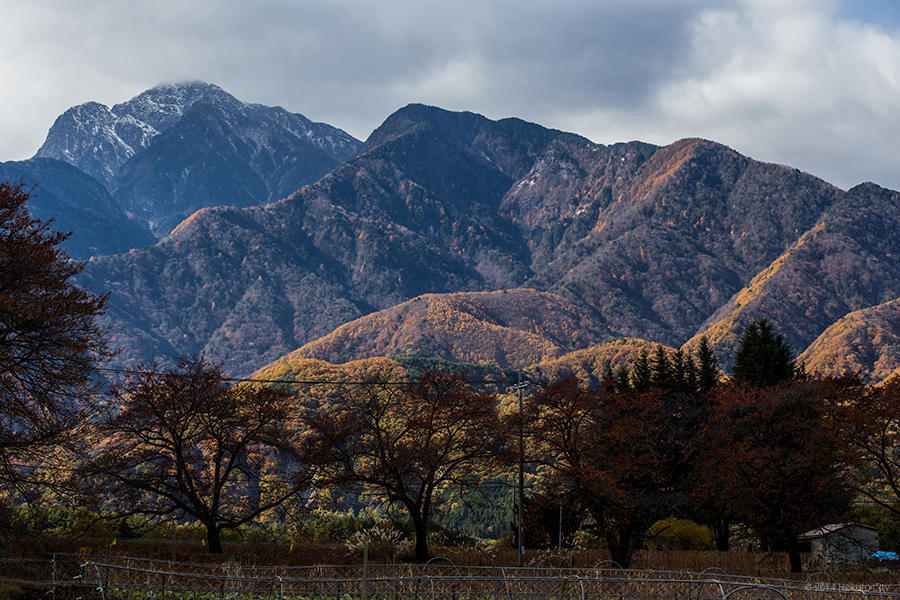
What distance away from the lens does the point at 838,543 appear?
156ft

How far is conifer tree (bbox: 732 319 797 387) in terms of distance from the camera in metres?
64.1

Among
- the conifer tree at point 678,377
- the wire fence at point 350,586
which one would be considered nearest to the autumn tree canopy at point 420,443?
the wire fence at point 350,586

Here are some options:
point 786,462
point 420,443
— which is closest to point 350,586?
point 420,443

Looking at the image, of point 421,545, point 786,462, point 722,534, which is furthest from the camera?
point 722,534

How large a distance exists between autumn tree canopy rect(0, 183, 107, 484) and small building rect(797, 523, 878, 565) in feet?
133

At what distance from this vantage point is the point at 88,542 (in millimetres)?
39562

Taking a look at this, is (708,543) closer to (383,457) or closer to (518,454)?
(518,454)

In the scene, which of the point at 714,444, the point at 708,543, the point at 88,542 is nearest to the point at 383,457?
the point at 88,542

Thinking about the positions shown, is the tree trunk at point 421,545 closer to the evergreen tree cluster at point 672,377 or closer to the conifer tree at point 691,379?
the evergreen tree cluster at point 672,377

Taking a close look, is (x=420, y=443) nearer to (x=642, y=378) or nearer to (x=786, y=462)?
(x=786, y=462)

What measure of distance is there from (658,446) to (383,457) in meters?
21.6

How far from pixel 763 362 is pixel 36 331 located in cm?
5440

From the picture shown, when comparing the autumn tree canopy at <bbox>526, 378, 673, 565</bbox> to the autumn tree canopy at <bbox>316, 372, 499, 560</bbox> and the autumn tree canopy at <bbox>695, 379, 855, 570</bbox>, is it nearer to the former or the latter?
the autumn tree canopy at <bbox>316, 372, 499, 560</bbox>

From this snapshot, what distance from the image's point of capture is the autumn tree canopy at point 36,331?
24.8 metres
